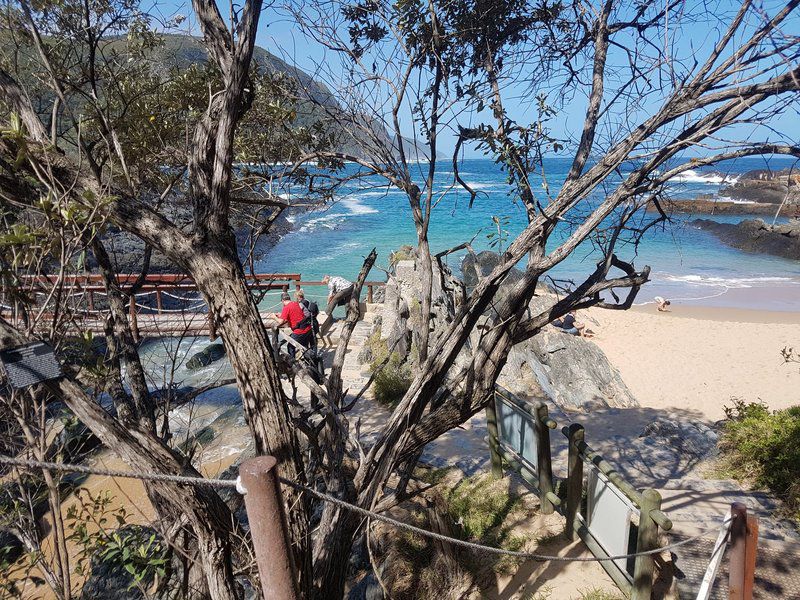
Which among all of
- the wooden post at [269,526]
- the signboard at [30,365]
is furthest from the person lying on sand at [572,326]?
the signboard at [30,365]

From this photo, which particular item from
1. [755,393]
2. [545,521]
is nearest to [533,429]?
[545,521]

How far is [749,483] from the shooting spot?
5281 mm

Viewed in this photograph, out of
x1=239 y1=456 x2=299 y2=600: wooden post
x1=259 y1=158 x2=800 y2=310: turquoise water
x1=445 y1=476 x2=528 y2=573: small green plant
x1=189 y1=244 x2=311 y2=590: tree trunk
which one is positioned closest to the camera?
x1=239 y1=456 x2=299 y2=600: wooden post

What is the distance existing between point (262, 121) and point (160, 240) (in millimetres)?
2140

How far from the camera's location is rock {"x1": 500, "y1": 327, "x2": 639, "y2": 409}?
9391 millimetres

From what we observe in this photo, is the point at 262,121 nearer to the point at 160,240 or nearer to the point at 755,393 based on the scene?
the point at 160,240

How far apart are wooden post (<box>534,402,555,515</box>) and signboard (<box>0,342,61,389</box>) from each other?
12.9 feet

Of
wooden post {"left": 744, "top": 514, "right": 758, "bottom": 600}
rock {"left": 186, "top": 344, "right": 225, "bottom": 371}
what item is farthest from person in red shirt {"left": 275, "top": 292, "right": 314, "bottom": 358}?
wooden post {"left": 744, "top": 514, "right": 758, "bottom": 600}

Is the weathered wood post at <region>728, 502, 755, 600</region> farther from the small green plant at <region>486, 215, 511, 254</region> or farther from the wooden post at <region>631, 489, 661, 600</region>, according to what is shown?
the small green plant at <region>486, 215, 511, 254</region>

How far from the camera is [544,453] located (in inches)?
192

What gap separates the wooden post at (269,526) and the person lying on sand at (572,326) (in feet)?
38.9

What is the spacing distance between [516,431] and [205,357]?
25.5 ft

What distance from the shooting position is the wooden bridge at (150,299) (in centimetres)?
270

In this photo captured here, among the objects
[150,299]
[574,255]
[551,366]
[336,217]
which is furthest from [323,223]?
[551,366]
